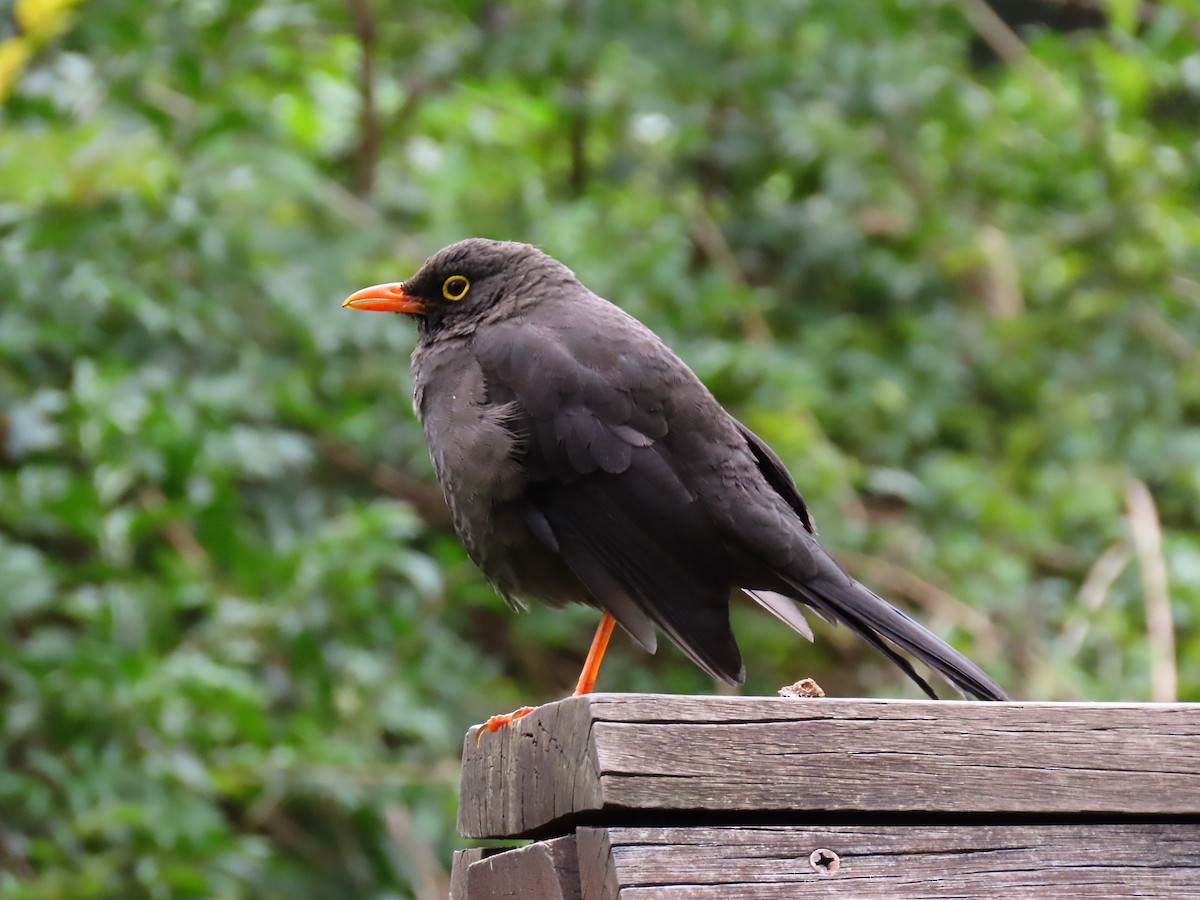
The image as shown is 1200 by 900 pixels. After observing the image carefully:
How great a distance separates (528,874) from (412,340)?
370 cm

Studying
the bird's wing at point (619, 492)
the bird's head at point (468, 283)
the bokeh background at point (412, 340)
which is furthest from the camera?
the bokeh background at point (412, 340)

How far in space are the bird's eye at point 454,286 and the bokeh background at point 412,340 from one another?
46.9 inches

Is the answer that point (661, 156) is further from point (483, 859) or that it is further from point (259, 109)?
point (483, 859)

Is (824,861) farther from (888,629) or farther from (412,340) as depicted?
(412,340)

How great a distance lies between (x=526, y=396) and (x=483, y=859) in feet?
3.25

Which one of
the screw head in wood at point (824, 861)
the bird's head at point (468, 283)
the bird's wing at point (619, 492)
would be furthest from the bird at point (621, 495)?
the screw head in wood at point (824, 861)

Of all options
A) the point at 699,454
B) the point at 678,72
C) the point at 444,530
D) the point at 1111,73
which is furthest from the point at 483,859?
the point at 1111,73

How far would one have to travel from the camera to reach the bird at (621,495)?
2.50 m

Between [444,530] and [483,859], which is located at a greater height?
[483,859]

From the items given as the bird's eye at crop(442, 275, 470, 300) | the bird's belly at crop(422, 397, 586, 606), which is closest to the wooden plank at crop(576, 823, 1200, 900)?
the bird's belly at crop(422, 397, 586, 606)

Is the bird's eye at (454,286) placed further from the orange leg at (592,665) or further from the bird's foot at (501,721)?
the bird's foot at (501,721)

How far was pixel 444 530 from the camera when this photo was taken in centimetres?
581

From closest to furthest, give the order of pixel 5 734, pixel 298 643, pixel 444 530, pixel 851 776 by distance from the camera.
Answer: pixel 851 776, pixel 5 734, pixel 298 643, pixel 444 530

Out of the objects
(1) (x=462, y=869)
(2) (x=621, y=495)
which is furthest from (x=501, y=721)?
(2) (x=621, y=495)
